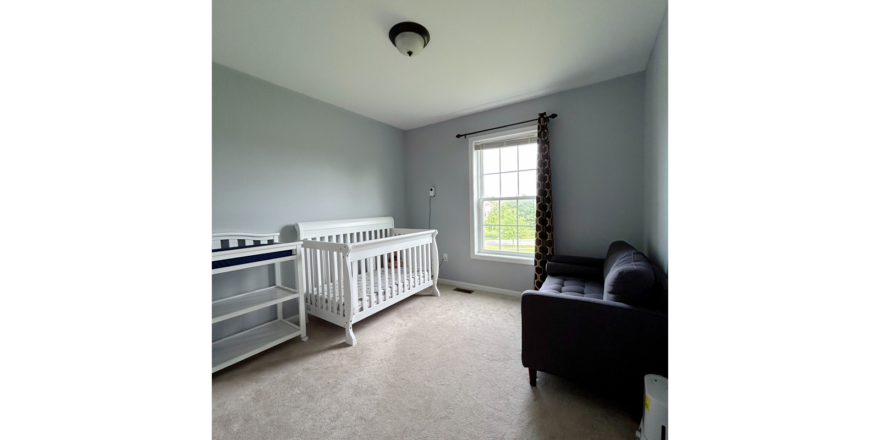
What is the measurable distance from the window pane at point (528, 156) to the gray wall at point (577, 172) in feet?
0.70

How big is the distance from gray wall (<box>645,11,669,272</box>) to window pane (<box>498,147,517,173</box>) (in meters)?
1.26

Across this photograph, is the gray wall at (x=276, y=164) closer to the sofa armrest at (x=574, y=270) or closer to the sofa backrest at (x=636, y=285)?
the sofa armrest at (x=574, y=270)

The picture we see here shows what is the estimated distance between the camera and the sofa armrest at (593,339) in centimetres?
123

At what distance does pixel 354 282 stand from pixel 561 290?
5.35 ft

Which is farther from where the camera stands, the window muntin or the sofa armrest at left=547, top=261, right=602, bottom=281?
the window muntin

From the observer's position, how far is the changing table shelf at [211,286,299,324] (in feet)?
6.02

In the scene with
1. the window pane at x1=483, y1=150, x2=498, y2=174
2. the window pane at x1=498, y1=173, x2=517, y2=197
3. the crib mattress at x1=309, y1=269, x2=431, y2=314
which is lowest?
the crib mattress at x1=309, y1=269, x2=431, y2=314

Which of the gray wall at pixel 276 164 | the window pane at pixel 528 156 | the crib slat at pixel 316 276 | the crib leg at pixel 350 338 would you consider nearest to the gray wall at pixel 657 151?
the window pane at pixel 528 156

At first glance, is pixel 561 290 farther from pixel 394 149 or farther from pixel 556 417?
pixel 394 149

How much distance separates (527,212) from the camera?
3.13m

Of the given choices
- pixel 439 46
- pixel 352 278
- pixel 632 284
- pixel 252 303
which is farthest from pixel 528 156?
pixel 252 303

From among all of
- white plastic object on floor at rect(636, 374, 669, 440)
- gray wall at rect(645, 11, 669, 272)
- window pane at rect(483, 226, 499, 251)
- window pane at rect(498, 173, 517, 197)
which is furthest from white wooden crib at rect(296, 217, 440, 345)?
gray wall at rect(645, 11, 669, 272)

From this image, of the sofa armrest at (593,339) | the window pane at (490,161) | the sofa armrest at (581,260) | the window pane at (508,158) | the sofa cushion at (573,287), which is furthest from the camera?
the window pane at (490,161)

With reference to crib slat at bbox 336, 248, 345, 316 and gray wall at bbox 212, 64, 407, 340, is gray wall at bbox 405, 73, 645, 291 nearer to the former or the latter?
gray wall at bbox 212, 64, 407, 340
